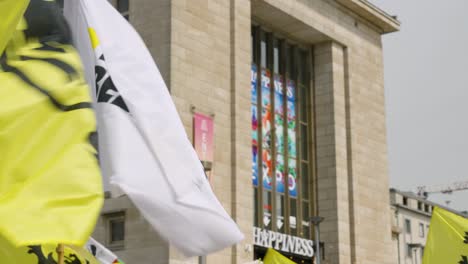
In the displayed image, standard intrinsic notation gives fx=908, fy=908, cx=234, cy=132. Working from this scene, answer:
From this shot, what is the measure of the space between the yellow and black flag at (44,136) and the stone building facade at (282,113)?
23.9 meters

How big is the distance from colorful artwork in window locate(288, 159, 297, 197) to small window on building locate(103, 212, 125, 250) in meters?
9.34

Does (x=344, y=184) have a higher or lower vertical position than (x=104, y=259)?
higher

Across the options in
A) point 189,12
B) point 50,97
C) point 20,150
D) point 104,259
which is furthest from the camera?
point 189,12

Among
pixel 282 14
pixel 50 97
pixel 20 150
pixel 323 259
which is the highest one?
pixel 282 14

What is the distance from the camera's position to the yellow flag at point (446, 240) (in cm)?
1316

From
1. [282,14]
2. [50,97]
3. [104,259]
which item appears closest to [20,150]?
[50,97]

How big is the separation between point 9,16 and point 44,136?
78 centimetres

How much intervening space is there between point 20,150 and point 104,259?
453 cm

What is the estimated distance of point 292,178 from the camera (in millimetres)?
38719

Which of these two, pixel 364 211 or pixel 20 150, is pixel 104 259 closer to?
pixel 20 150

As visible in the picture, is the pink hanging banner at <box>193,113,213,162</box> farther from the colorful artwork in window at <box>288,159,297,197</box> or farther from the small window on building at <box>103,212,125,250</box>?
the colorful artwork in window at <box>288,159,297,197</box>

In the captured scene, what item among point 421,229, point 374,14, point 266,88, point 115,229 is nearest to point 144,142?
point 115,229

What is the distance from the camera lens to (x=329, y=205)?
39.2 metres

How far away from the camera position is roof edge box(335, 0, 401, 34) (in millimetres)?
41459
